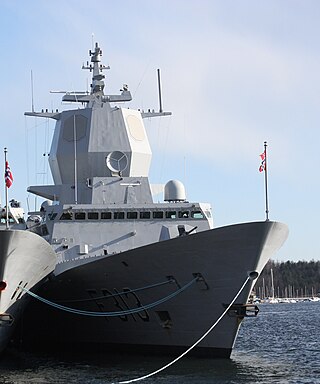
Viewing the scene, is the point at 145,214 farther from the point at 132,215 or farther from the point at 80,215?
the point at 80,215

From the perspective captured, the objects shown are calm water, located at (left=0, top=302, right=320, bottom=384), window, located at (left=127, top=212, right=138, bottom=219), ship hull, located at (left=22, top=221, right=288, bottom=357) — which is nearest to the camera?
Result: calm water, located at (left=0, top=302, right=320, bottom=384)

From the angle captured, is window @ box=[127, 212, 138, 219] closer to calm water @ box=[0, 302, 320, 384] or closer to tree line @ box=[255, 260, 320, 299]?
calm water @ box=[0, 302, 320, 384]

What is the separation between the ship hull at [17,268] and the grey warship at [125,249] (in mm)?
921

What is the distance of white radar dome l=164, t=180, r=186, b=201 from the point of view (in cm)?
2722

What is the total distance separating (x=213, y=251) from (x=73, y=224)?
592cm

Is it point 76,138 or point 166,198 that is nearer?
point 166,198

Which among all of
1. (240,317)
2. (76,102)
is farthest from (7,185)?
(76,102)

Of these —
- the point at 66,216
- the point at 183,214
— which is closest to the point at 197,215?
the point at 183,214

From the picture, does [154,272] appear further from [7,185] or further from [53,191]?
[53,191]

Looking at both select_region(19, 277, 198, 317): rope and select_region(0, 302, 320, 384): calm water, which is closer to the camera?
select_region(0, 302, 320, 384): calm water

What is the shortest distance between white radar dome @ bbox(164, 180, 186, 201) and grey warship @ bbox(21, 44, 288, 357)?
3 cm

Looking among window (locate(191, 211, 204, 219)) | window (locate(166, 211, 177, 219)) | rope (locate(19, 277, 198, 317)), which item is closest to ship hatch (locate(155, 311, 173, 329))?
rope (locate(19, 277, 198, 317))

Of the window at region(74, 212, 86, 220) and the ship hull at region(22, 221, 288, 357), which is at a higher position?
the window at region(74, 212, 86, 220)

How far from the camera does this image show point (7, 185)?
21.1m
